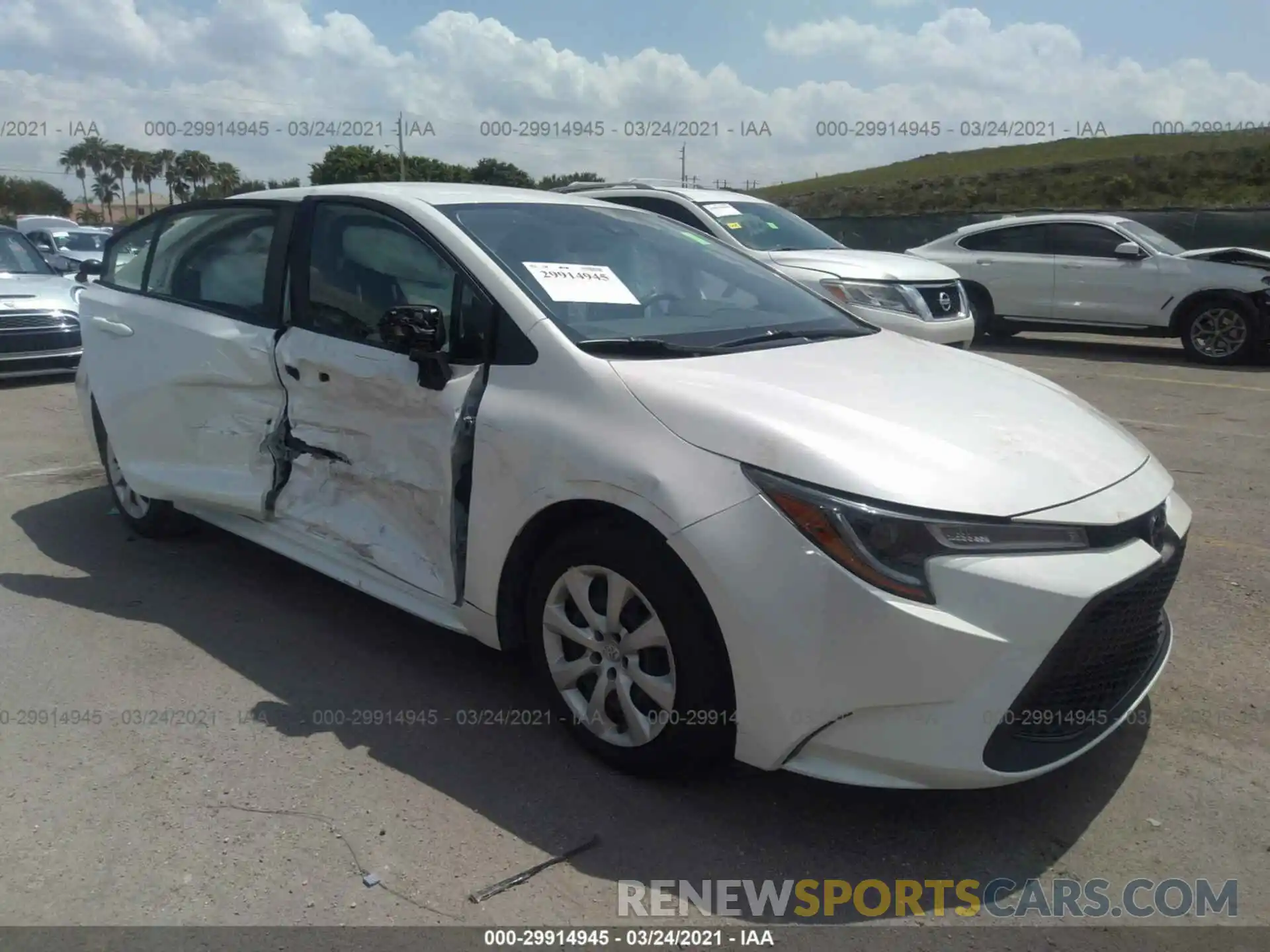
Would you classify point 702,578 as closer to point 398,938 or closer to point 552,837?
point 552,837

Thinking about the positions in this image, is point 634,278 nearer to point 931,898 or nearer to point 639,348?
point 639,348

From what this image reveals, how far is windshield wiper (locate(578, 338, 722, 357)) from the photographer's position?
10.7 ft

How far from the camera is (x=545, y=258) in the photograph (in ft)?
12.1

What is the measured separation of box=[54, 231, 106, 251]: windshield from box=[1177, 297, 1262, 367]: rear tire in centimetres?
1955

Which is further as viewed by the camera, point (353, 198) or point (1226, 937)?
point (353, 198)

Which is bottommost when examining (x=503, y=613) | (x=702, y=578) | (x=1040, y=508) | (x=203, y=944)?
(x=203, y=944)

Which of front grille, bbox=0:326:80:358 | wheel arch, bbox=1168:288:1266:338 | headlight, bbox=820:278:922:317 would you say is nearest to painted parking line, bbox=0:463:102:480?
front grille, bbox=0:326:80:358

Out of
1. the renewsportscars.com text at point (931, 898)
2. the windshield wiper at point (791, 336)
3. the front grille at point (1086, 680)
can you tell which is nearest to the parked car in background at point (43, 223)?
the windshield wiper at point (791, 336)

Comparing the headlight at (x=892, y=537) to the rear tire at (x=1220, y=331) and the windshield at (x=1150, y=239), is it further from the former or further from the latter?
the windshield at (x=1150, y=239)

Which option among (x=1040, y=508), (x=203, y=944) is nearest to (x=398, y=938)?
(x=203, y=944)

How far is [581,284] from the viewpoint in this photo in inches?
142

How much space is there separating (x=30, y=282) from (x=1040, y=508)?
1079cm

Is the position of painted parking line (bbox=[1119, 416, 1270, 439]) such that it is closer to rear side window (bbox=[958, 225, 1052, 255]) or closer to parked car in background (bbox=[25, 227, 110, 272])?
rear side window (bbox=[958, 225, 1052, 255])

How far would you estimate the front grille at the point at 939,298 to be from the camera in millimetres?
8953
